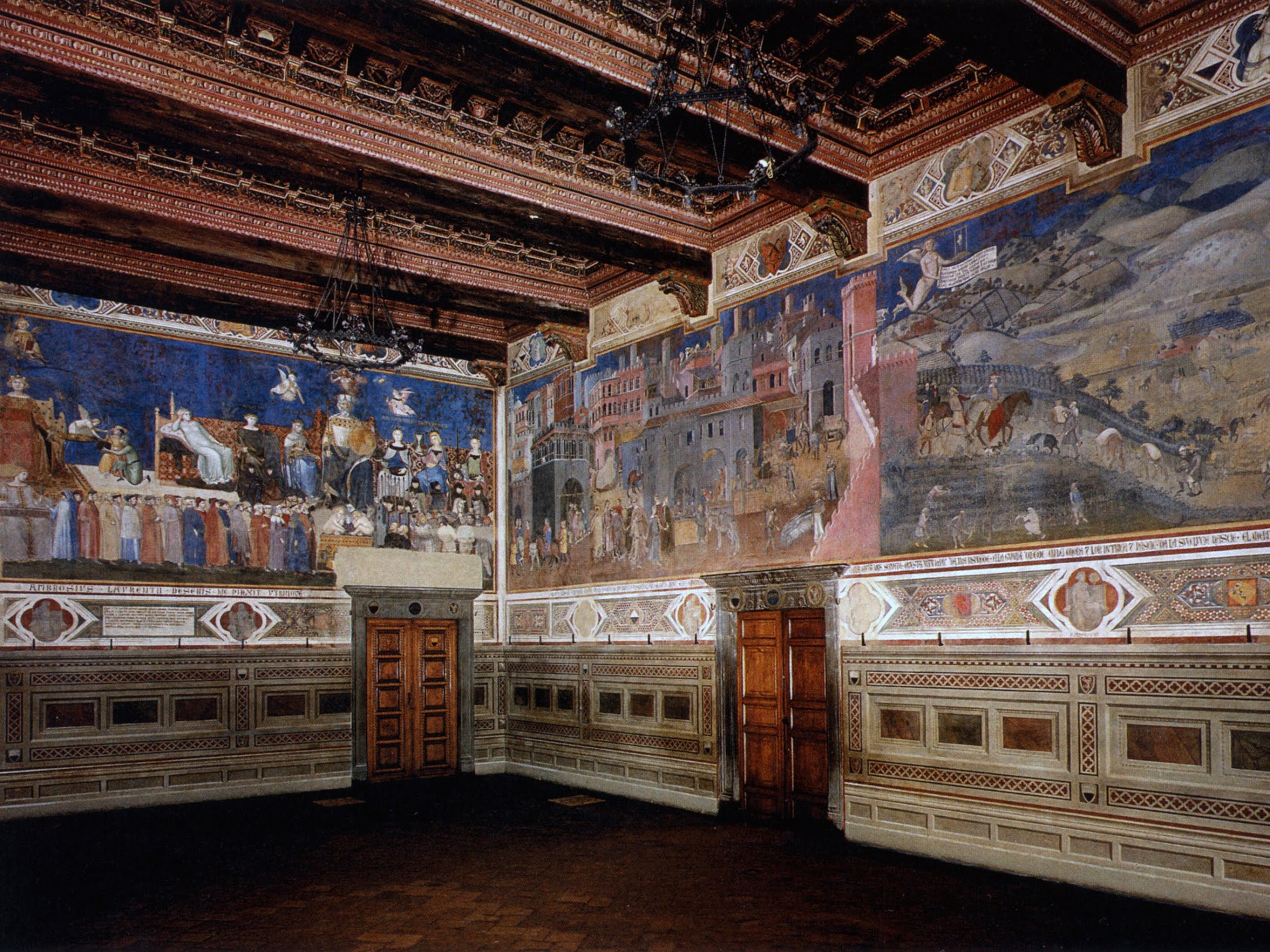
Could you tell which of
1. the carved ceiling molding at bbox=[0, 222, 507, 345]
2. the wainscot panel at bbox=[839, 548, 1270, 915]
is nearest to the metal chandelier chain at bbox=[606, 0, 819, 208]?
the wainscot panel at bbox=[839, 548, 1270, 915]

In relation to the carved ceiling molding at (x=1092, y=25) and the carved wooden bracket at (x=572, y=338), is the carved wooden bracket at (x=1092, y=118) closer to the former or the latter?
the carved ceiling molding at (x=1092, y=25)

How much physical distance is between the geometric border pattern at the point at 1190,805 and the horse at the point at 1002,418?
2.75m

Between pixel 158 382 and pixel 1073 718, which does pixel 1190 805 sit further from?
pixel 158 382

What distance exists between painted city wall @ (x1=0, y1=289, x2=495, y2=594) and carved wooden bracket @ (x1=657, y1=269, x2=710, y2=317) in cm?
449

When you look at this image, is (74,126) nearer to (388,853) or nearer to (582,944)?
(388,853)

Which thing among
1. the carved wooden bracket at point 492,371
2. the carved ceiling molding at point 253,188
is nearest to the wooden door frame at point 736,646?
the carved ceiling molding at point 253,188

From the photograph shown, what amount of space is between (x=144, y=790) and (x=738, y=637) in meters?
7.06

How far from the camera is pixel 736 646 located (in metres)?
9.81

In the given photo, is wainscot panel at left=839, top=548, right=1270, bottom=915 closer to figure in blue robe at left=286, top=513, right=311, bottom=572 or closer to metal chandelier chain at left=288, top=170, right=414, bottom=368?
metal chandelier chain at left=288, top=170, right=414, bottom=368

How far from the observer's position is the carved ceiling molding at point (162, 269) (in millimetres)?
9953

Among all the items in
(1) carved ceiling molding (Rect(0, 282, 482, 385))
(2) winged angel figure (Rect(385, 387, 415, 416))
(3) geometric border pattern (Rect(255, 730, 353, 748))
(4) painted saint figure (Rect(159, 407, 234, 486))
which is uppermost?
(1) carved ceiling molding (Rect(0, 282, 482, 385))

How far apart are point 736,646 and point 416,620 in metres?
5.14

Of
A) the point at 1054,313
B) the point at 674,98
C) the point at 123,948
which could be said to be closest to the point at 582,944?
the point at 123,948

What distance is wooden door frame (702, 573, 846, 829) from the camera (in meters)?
8.57
